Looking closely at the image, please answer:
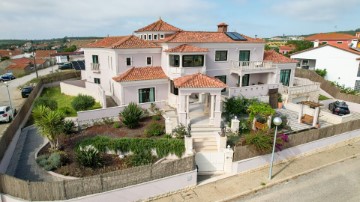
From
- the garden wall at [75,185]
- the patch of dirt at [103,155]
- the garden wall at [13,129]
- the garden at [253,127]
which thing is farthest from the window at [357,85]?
the garden wall at [13,129]

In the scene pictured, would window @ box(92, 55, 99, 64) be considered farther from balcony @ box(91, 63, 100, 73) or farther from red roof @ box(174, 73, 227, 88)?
red roof @ box(174, 73, 227, 88)

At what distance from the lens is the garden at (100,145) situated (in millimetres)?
14461

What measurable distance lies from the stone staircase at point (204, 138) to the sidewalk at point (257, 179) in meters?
2.63

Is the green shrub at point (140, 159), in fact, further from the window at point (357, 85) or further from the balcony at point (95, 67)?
the window at point (357, 85)

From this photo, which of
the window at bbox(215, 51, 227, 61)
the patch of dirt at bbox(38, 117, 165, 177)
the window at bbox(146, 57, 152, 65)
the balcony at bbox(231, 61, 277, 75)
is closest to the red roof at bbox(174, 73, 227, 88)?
the patch of dirt at bbox(38, 117, 165, 177)


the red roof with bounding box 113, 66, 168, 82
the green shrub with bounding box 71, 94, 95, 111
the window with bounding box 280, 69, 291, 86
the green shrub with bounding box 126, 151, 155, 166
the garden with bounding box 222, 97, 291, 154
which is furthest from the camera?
the window with bounding box 280, 69, 291, 86

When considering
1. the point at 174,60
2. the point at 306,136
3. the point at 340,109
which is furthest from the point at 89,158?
the point at 340,109

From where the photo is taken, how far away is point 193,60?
75.7 ft

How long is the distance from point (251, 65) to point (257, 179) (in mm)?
15355

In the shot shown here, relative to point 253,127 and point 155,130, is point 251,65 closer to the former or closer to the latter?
point 253,127

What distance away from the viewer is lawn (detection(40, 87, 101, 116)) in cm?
2442

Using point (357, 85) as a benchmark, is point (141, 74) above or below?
above

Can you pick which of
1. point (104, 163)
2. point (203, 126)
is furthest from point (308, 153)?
point (104, 163)

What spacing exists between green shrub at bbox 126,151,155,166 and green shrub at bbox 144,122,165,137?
2.58 meters
